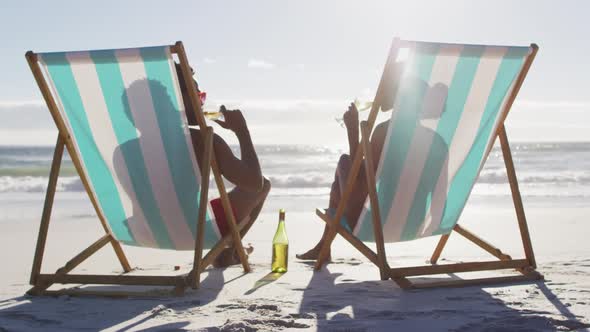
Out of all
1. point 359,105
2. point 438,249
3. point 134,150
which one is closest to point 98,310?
point 134,150

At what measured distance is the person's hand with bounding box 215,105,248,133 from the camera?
323 cm

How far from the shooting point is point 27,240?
5.08m

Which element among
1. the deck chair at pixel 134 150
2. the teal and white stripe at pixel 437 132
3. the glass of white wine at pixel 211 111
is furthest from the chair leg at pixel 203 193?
the teal and white stripe at pixel 437 132

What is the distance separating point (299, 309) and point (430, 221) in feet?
3.26

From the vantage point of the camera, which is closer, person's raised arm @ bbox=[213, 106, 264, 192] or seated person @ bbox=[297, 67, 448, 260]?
seated person @ bbox=[297, 67, 448, 260]

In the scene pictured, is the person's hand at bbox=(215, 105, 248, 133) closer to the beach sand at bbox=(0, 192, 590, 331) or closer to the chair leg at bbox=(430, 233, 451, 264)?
the beach sand at bbox=(0, 192, 590, 331)

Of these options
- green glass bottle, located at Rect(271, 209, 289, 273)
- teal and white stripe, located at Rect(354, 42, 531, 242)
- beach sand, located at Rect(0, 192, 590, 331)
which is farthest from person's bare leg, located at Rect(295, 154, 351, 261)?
teal and white stripe, located at Rect(354, 42, 531, 242)

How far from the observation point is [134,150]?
3.07 meters

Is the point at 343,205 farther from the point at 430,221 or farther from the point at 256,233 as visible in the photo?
the point at 256,233

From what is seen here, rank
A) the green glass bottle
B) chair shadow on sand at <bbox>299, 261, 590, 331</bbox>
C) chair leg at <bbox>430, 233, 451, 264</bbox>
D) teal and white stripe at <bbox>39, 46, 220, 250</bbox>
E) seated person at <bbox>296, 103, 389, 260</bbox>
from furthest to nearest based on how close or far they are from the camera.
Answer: chair leg at <bbox>430, 233, 451, 264</bbox> < the green glass bottle < seated person at <bbox>296, 103, 389, 260</bbox> < teal and white stripe at <bbox>39, 46, 220, 250</bbox> < chair shadow on sand at <bbox>299, 261, 590, 331</bbox>

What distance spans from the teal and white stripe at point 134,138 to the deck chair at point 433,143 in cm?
80

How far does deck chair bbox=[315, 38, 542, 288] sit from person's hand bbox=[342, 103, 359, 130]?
16cm

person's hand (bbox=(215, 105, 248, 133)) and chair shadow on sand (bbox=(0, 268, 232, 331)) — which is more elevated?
person's hand (bbox=(215, 105, 248, 133))

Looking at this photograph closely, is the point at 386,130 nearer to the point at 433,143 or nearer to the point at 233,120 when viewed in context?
the point at 433,143
